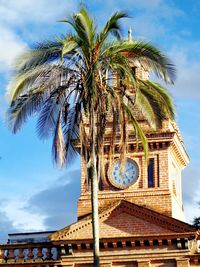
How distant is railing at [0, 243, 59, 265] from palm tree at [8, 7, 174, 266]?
9.92 meters

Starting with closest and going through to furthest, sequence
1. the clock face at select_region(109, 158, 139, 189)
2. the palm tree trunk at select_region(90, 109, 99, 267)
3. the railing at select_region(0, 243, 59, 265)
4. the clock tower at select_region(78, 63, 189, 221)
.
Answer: the palm tree trunk at select_region(90, 109, 99, 267), the railing at select_region(0, 243, 59, 265), the clock tower at select_region(78, 63, 189, 221), the clock face at select_region(109, 158, 139, 189)

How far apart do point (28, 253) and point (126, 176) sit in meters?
6.46

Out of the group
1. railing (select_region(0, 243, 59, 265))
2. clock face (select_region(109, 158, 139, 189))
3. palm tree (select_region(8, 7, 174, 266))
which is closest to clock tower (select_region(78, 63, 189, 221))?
clock face (select_region(109, 158, 139, 189))

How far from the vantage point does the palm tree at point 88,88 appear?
2895cm

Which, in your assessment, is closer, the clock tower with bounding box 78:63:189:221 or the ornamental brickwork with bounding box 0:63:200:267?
the ornamental brickwork with bounding box 0:63:200:267

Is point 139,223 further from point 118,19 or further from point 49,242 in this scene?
point 118,19

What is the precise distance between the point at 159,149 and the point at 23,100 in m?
13.1

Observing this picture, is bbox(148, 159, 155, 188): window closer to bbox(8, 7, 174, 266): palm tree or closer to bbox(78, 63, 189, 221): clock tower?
bbox(78, 63, 189, 221): clock tower

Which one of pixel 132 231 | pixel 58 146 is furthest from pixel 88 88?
pixel 132 231

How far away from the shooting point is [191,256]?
37375 millimetres

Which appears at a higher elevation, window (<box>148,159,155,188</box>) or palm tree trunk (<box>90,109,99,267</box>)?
window (<box>148,159,155,188</box>)

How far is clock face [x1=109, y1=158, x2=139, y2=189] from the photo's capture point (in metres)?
41.3

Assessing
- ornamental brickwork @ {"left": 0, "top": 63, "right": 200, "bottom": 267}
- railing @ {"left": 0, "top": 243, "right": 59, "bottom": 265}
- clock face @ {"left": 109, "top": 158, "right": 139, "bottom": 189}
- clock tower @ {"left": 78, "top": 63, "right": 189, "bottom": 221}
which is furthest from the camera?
clock face @ {"left": 109, "top": 158, "right": 139, "bottom": 189}

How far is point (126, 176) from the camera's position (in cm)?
4150
